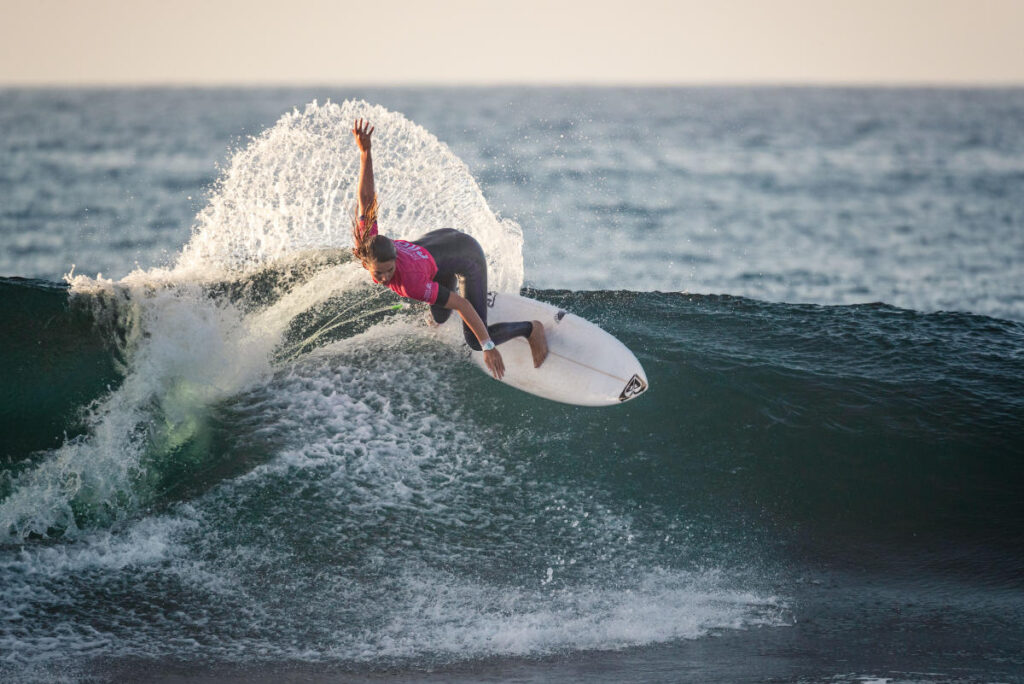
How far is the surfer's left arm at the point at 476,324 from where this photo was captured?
20.7ft

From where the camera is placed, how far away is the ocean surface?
17.5 feet

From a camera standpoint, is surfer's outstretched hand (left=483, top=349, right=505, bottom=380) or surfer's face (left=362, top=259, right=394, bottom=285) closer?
surfer's face (left=362, top=259, right=394, bottom=285)

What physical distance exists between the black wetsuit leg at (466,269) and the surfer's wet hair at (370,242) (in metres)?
0.79

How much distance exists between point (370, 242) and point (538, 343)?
201cm

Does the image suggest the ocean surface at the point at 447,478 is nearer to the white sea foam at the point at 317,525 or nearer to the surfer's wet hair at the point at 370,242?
the white sea foam at the point at 317,525

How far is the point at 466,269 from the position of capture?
684 centimetres

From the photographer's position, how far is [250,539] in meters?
6.11

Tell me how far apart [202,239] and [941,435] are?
7222 millimetres

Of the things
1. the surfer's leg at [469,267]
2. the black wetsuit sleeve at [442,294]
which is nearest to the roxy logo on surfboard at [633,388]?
the surfer's leg at [469,267]

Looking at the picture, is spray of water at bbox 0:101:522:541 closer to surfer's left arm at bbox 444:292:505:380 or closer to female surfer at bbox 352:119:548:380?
female surfer at bbox 352:119:548:380

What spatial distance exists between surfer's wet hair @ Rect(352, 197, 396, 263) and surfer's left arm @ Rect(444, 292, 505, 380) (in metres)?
0.66

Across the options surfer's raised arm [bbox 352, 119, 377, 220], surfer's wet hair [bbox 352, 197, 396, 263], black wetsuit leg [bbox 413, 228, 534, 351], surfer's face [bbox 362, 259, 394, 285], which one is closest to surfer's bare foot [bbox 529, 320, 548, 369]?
black wetsuit leg [bbox 413, 228, 534, 351]

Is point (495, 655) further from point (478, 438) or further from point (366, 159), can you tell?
point (366, 159)

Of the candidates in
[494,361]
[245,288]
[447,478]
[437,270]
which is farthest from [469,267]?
[245,288]
